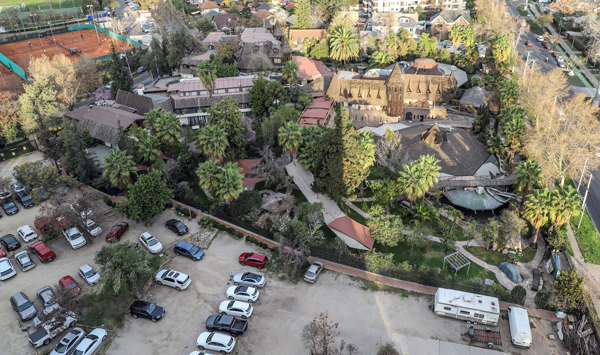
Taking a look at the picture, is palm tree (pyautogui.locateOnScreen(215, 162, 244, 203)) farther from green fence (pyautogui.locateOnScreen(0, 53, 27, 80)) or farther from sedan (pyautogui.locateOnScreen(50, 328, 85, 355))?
green fence (pyautogui.locateOnScreen(0, 53, 27, 80))

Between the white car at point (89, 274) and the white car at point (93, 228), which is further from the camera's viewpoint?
the white car at point (93, 228)

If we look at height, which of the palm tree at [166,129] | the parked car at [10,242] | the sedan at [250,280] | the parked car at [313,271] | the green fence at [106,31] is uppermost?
the green fence at [106,31]

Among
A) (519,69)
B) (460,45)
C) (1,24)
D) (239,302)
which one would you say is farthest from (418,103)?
(1,24)

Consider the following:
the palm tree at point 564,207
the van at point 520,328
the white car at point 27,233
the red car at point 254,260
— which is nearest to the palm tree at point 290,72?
the red car at point 254,260

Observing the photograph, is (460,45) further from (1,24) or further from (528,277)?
(1,24)

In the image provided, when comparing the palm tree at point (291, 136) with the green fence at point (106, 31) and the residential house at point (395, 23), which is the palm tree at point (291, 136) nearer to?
the residential house at point (395, 23)
